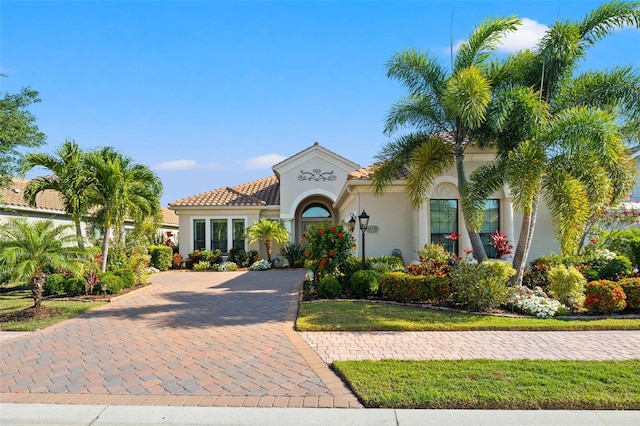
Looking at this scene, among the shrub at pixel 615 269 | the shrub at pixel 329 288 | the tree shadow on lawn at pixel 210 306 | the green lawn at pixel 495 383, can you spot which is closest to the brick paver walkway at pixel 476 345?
the green lawn at pixel 495 383

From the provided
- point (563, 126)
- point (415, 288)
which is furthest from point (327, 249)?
point (563, 126)

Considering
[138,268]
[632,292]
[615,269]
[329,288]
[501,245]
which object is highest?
[501,245]

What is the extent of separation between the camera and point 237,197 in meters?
24.0

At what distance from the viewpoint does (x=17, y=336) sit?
7984 mm

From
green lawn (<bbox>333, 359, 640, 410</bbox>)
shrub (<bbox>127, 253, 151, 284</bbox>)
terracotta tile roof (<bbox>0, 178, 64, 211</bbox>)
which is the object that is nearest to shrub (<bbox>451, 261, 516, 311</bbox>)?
green lawn (<bbox>333, 359, 640, 410</bbox>)

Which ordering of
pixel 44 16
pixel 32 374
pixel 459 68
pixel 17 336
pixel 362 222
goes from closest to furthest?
pixel 32 374 → pixel 17 336 → pixel 44 16 → pixel 459 68 → pixel 362 222

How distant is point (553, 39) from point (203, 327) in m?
11.4

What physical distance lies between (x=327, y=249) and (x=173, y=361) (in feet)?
22.3

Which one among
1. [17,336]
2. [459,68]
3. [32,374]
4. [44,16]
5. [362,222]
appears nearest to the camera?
[32,374]

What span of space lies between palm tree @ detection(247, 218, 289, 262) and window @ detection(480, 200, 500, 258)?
36.1 feet

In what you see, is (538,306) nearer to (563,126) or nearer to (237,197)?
(563,126)

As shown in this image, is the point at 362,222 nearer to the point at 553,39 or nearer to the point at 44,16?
the point at 553,39

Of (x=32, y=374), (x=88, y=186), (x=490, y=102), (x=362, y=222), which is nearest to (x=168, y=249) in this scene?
Answer: (x=88, y=186)

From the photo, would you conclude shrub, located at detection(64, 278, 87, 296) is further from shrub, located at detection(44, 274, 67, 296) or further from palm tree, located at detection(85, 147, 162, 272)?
palm tree, located at detection(85, 147, 162, 272)
